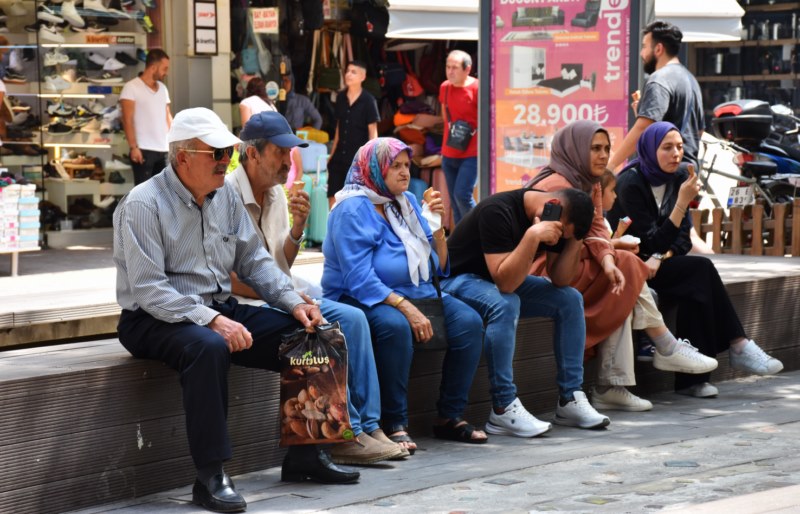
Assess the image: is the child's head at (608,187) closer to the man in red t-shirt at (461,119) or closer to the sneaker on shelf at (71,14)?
the man in red t-shirt at (461,119)

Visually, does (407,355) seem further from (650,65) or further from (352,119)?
(352,119)

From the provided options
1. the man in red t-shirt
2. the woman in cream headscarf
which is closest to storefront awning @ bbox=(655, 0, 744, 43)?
the man in red t-shirt

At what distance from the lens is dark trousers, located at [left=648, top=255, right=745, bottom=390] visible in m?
7.54

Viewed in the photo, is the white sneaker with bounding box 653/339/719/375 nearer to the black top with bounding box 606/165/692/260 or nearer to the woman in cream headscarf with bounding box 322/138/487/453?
the black top with bounding box 606/165/692/260

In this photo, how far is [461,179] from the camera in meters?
12.1

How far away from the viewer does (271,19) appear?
13.8 meters

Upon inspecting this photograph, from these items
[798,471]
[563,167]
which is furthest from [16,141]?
[798,471]

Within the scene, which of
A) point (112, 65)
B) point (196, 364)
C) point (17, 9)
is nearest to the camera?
point (196, 364)

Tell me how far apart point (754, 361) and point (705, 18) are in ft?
19.8

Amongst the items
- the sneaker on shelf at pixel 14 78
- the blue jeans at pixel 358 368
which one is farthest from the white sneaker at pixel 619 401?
the sneaker on shelf at pixel 14 78

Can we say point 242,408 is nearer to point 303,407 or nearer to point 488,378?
point 303,407

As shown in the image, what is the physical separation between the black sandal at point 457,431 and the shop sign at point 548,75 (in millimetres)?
3063

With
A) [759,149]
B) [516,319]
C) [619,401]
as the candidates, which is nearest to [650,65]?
[619,401]

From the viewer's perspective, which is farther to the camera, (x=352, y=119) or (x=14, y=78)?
(x=352, y=119)
